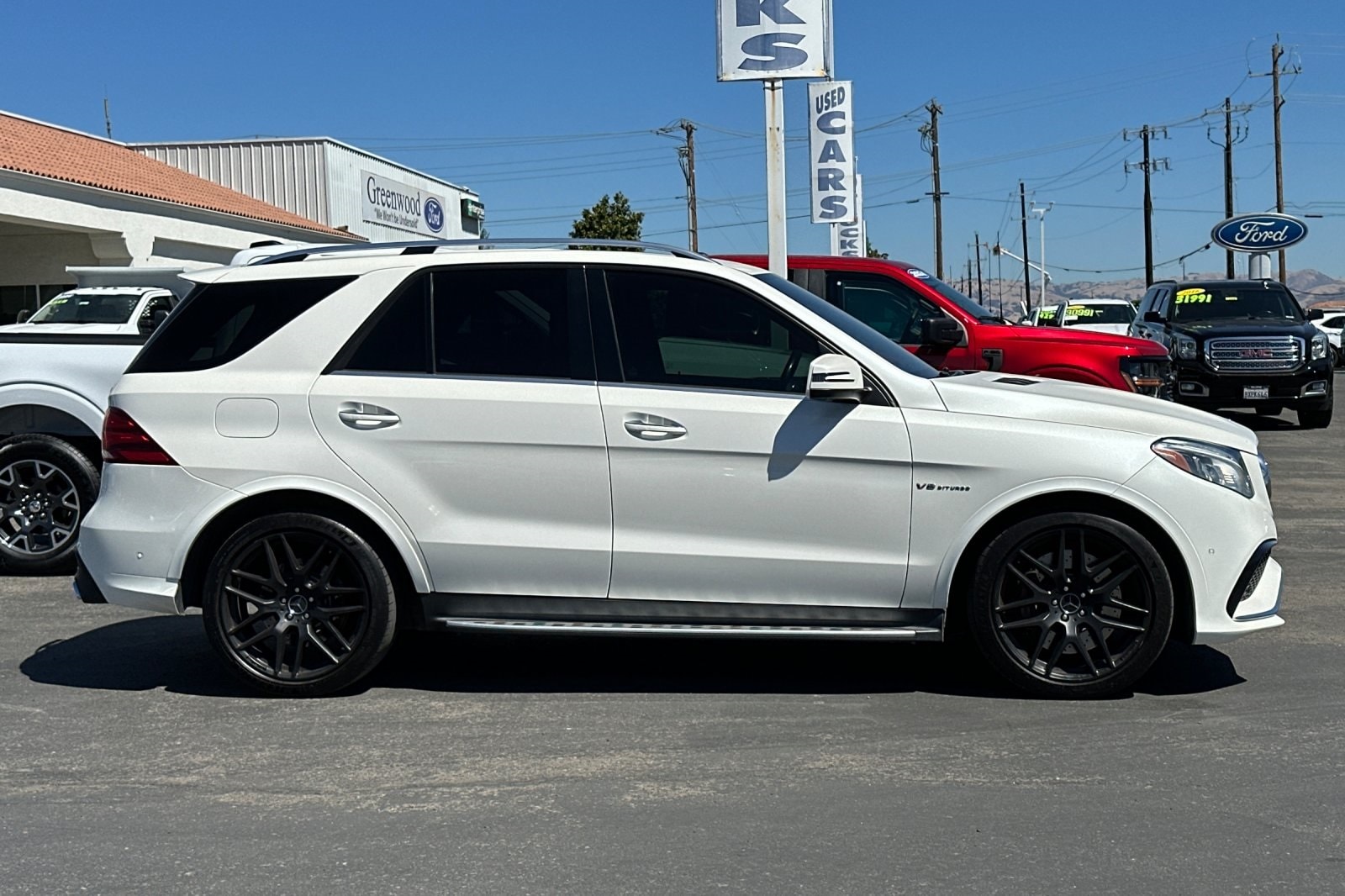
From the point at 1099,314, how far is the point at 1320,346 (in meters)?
13.2

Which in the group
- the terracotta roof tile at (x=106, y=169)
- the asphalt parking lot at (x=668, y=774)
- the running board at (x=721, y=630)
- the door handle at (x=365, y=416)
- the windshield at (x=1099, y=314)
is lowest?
the asphalt parking lot at (x=668, y=774)

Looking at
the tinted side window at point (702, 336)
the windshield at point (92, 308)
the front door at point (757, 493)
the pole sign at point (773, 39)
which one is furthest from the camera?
the windshield at point (92, 308)

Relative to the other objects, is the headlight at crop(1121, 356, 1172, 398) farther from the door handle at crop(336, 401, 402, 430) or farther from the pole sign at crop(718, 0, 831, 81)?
the door handle at crop(336, 401, 402, 430)

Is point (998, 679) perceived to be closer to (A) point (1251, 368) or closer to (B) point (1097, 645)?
(B) point (1097, 645)

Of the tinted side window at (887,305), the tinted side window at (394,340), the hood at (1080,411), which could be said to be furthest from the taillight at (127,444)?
the tinted side window at (887,305)

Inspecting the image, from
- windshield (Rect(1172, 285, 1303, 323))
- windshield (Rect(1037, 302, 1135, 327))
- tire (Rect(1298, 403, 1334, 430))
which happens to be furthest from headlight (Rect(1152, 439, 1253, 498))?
windshield (Rect(1037, 302, 1135, 327))

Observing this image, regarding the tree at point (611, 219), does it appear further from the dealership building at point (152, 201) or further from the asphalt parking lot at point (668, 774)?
the asphalt parking lot at point (668, 774)

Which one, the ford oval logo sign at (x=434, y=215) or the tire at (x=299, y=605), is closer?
the tire at (x=299, y=605)

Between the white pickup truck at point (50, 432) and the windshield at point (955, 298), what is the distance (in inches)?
232

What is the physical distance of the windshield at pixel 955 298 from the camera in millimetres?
11062

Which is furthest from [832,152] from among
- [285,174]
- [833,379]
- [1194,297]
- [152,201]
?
[285,174]

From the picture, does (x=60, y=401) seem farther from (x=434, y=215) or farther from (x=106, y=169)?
(x=434, y=215)

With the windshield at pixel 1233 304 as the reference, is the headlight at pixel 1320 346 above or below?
below

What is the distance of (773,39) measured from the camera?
1116 centimetres
